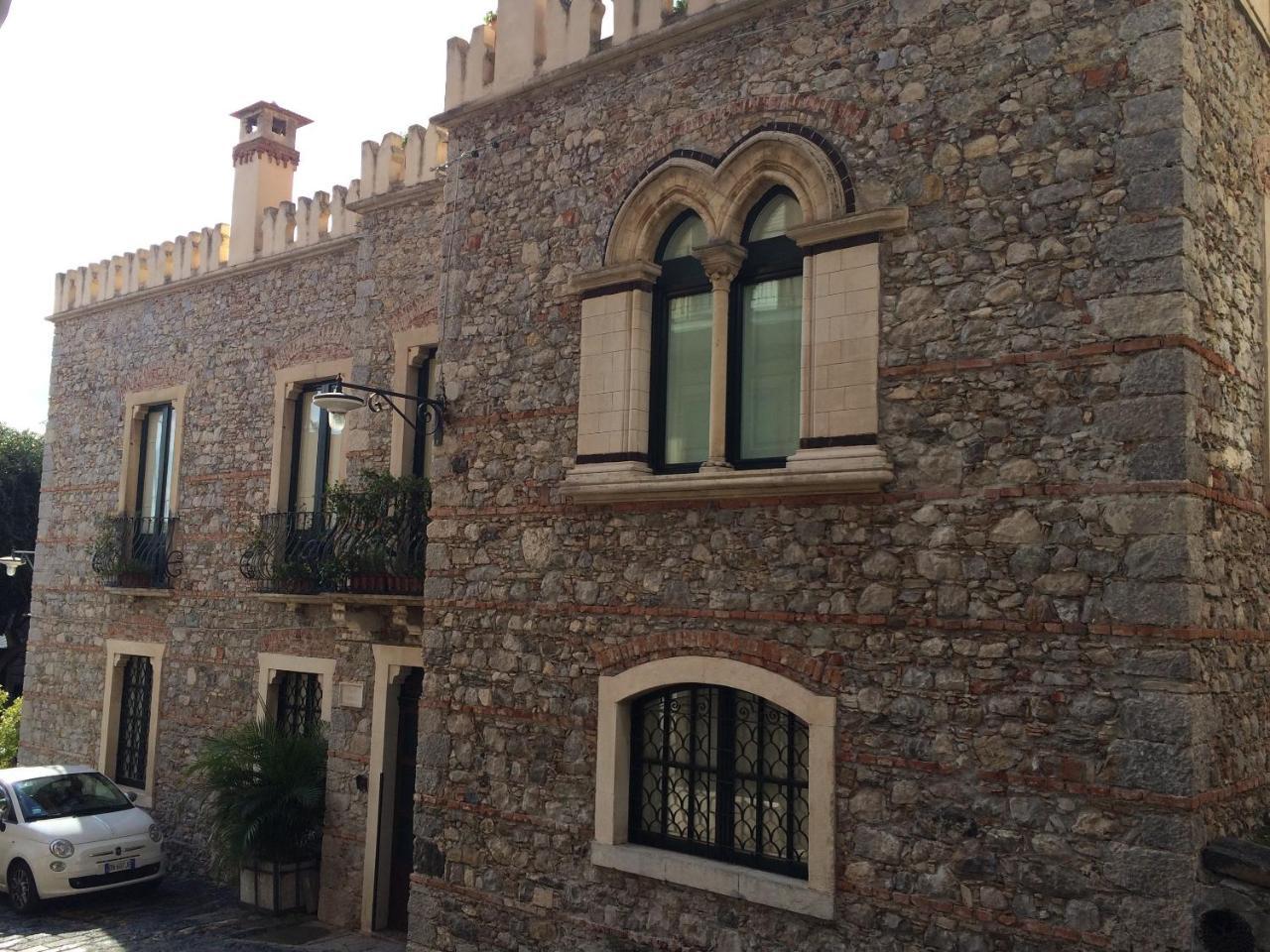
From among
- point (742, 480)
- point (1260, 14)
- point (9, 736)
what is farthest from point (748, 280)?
point (9, 736)

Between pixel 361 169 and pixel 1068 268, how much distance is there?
830cm

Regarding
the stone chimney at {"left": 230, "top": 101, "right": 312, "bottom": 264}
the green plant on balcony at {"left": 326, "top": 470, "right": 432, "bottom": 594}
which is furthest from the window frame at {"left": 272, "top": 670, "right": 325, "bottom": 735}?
the stone chimney at {"left": 230, "top": 101, "right": 312, "bottom": 264}

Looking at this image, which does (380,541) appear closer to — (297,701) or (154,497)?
(297,701)

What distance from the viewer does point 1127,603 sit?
5758 millimetres

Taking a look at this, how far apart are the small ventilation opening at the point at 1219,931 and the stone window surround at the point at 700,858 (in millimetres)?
1931

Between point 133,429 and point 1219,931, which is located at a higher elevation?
point 133,429

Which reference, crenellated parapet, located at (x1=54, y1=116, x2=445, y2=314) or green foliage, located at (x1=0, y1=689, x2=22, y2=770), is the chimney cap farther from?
green foliage, located at (x1=0, y1=689, x2=22, y2=770)

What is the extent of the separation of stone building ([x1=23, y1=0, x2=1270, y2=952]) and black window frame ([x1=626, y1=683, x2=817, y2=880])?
0.09 ft

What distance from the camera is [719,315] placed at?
293 inches

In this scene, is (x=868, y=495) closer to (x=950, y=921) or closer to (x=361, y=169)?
(x=950, y=921)

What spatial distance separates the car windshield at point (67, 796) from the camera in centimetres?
1244

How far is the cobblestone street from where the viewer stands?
1039 centimetres

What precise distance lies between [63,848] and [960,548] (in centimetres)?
1022

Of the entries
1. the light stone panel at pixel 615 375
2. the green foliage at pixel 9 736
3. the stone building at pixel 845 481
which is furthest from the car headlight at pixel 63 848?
the light stone panel at pixel 615 375
